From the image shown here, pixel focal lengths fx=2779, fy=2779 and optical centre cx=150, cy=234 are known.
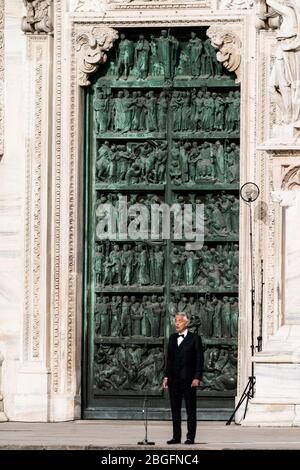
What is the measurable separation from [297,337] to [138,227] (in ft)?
13.1

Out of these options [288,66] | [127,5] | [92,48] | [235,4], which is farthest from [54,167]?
[288,66]

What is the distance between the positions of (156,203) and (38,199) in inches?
67.0

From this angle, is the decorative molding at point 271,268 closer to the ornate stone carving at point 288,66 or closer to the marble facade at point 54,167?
the marble facade at point 54,167

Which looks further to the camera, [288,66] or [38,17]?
[38,17]

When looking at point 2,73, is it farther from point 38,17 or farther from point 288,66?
point 288,66

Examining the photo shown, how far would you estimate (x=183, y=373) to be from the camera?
114 ft

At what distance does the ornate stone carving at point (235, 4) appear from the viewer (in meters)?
39.1

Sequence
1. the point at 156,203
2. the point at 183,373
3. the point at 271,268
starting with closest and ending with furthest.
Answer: the point at 183,373
the point at 271,268
the point at 156,203

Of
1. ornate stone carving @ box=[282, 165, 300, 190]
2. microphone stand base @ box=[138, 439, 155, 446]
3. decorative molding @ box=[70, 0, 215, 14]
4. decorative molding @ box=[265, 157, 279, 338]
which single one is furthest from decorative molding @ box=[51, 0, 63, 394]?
microphone stand base @ box=[138, 439, 155, 446]

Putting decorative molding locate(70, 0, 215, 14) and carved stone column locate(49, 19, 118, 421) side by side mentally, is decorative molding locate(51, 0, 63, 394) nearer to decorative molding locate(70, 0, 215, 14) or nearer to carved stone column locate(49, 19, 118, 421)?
carved stone column locate(49, 19, 118, 421)

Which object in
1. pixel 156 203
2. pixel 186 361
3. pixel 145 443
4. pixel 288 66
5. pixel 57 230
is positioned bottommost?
pixel 145 443

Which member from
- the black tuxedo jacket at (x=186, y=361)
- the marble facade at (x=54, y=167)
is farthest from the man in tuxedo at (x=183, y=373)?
the marble facade at (x=54, y=167)
